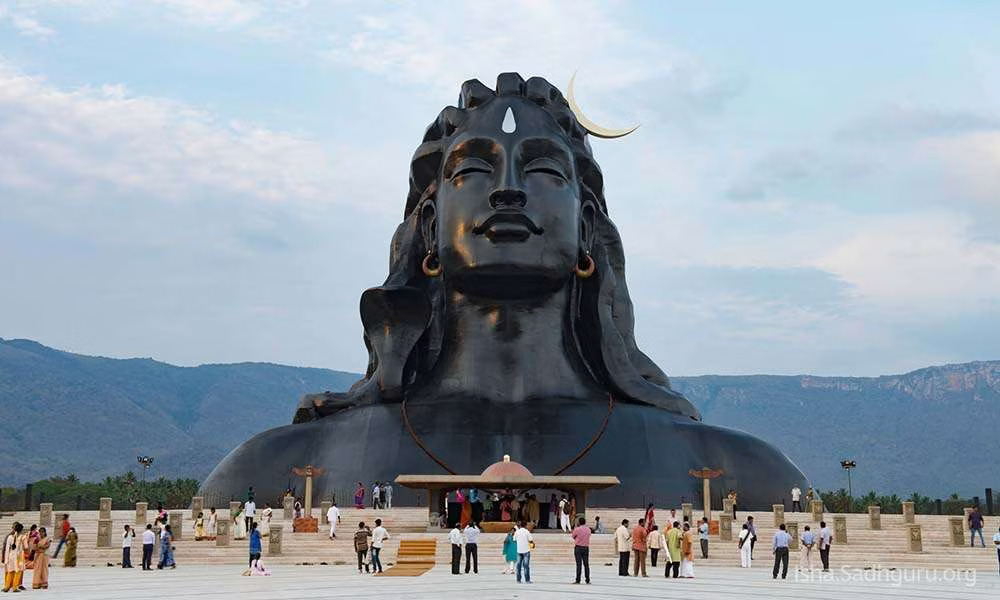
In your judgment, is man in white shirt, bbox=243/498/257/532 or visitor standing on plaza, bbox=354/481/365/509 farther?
visitor standing on plaza, bbox=354/481/365/509

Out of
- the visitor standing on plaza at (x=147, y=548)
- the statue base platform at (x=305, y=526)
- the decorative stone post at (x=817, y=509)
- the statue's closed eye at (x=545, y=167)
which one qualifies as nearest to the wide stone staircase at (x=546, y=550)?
the statue base platform at (x=305, y=526)

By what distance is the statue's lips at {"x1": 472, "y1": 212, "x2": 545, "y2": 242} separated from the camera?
3412 centimetres

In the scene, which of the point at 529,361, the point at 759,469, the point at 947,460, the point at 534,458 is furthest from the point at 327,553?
the point at 947,460

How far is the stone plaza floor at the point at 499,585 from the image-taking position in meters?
16.3

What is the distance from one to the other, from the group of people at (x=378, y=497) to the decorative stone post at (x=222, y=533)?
22.3ft

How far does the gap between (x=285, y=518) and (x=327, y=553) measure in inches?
255

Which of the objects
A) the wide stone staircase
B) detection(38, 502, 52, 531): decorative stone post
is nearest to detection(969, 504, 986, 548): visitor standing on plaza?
the wide stone staircase

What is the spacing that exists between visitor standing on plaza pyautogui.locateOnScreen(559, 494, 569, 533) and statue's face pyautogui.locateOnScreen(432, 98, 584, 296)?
848 centimetres

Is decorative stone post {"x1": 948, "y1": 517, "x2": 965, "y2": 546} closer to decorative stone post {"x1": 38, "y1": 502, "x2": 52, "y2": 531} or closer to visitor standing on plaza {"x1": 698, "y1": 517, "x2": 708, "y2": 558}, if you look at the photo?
visitor standing on plaza {"x1": 698, "y1": 517, "x2": 708, "y2": 558}

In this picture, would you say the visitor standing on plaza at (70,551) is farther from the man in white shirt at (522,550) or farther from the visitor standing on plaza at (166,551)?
the man in white shirt at (522,550)

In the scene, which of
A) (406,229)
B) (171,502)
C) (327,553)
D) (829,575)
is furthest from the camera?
(171,502)

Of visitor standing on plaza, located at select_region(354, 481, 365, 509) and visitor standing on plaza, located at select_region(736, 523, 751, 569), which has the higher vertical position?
visitor standing on plaza, located at select_region(354, 481, 365, 509)

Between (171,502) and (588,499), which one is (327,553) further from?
(171,502)

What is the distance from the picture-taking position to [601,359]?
36125mm
